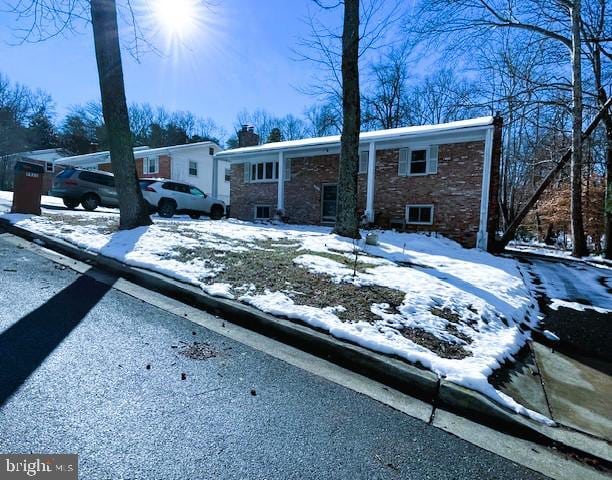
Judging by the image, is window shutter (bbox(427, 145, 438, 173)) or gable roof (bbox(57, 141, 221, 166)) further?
gable roof (bbox(57, 141, 221, 166))

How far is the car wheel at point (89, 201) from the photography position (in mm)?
13781

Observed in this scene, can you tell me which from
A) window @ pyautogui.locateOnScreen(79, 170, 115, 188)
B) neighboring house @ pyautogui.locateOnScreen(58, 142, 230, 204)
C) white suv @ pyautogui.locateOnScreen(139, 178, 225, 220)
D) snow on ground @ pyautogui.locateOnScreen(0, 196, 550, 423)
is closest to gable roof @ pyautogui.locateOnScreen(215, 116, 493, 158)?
white suv @ pyautogui.locateOnScreen(139, 178, 225, 220)

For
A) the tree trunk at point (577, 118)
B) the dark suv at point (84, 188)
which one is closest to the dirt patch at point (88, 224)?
the dark suv at point (84, 188)

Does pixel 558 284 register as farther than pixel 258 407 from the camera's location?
Yes

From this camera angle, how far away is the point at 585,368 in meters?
3.41

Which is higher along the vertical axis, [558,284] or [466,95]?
[466,95]

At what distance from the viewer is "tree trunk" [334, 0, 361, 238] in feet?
27.2

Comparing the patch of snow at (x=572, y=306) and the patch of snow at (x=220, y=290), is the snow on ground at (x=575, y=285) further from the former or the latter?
the patch of snow at (x=220, y=290)

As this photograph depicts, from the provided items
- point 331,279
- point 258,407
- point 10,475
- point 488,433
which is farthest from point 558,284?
point 10,475

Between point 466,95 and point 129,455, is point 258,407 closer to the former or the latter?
point 129,455

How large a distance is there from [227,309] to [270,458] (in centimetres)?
222

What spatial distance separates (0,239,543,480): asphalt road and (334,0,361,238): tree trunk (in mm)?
5794

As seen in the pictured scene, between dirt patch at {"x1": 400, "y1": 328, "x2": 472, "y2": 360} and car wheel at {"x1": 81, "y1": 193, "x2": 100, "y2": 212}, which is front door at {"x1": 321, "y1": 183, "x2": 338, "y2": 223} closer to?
car wheel at {"x1": 81, "y1": 193, "x2": 100, "y2": 212}

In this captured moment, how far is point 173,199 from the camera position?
14508mm
